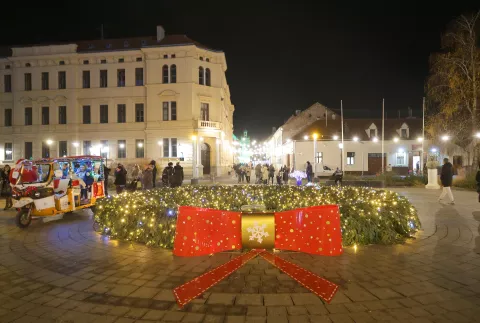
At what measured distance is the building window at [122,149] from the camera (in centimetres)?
3822

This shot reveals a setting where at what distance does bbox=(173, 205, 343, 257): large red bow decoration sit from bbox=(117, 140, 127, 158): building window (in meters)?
34.6

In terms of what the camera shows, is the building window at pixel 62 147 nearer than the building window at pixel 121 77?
No

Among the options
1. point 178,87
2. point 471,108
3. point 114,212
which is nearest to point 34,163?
point 114,212

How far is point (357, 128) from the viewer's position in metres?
44.9

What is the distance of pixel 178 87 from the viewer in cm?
3688

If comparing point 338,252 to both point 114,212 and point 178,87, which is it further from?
point 178,87

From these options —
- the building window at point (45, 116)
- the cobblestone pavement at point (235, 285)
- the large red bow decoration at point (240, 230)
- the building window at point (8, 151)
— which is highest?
the building window at point (45, 116)

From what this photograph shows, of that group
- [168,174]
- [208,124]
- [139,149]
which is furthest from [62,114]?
[168,174]

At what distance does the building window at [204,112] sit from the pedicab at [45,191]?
2608cm

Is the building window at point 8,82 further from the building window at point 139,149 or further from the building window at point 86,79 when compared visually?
the building window at point 139,149

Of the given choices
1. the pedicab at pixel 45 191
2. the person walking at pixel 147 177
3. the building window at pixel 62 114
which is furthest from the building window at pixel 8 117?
the pedicab at pixel 45 191

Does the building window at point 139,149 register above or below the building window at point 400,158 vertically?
above

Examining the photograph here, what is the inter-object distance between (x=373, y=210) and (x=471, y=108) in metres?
24.7

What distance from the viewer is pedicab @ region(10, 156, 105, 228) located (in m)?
9.58
